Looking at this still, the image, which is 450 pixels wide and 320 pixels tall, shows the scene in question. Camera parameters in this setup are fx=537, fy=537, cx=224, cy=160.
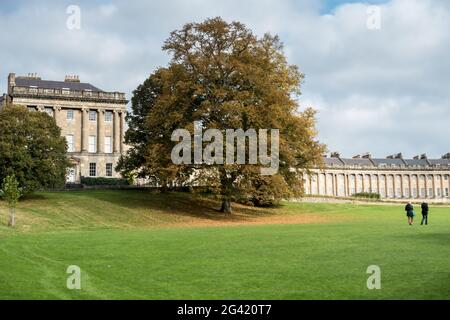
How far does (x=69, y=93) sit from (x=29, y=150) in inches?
1235

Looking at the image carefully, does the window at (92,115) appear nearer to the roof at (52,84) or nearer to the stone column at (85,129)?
the stone column at (85,129)

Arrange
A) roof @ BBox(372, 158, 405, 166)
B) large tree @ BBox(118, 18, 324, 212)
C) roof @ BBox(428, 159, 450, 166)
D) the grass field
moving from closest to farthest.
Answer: the grass field → large tree @ BBox(118, 18, 324, 212) → roof @ BBox(372, 158, 405, 166) → roof @ BBox(428, 159, 450, 166)

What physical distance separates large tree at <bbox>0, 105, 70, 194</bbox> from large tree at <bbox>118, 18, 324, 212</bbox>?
9800 millimetres

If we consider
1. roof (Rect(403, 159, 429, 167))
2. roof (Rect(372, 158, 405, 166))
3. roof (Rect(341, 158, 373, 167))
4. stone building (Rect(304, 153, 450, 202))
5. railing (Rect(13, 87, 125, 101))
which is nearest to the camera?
railing (Rect(13, 87, 125, 101))

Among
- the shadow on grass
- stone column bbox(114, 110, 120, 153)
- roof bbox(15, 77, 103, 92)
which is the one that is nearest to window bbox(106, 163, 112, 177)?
stone column bbox(114, 110, 120, 153)

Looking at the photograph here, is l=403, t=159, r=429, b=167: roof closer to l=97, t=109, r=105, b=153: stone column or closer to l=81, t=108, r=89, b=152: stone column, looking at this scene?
l=97, t=109, r=105, b=153: stone column

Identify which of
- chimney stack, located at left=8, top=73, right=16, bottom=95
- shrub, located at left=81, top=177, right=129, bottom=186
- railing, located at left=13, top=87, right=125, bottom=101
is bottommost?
shrub, located at left=81, top=177, right=129, bottom=186

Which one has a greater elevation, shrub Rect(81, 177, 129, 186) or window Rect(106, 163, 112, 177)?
window Rect(106, 163, 112, 177)

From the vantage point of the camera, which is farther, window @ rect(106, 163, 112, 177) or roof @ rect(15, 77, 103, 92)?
window @ rect(106, 163, 112, 177)

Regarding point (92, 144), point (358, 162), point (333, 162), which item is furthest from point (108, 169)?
point (358, 162)

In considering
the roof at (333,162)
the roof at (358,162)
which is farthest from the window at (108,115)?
the roof at (358,162)

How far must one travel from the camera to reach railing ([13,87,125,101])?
78.8m
